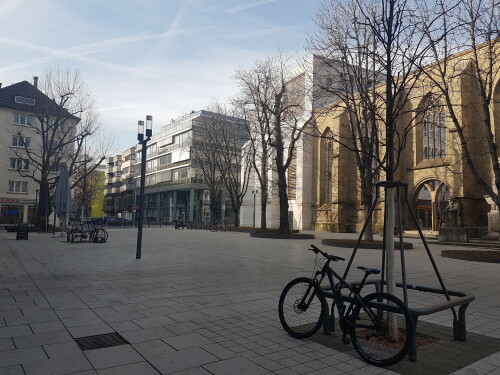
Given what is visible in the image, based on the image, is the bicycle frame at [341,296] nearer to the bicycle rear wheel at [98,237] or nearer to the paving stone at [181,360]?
the paving stone at [181,360]

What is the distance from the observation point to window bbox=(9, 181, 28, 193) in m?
50.9

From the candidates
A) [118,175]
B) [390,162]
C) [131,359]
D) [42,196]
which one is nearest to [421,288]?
[390,162]

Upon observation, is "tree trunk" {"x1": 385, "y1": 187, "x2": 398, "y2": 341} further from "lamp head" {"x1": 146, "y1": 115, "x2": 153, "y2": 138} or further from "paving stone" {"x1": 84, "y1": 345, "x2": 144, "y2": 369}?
"lamp head" {"x1": 146, "y1": 115, "x2": 153, "y2": 138}

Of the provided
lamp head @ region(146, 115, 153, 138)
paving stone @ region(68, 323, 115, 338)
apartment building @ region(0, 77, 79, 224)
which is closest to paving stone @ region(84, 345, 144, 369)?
Answer: paving stone @ region(68, 323, 115, 338)

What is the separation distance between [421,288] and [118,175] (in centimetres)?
11810

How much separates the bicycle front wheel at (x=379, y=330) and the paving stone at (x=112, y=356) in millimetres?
2314

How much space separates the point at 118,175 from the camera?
11612 centimetres

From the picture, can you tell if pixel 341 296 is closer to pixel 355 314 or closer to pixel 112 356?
pixel 355 314

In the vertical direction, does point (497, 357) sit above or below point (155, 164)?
below

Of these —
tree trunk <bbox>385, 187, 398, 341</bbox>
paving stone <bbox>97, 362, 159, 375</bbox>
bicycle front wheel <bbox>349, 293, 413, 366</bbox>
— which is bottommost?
paving stone <bbox>97, 362, 159, 375</bbox>

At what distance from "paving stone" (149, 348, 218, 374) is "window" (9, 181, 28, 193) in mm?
54784

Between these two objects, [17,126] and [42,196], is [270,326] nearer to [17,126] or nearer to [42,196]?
[42,196]

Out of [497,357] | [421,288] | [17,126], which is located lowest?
[497,357]

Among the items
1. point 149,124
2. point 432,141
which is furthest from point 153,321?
point 432,141
